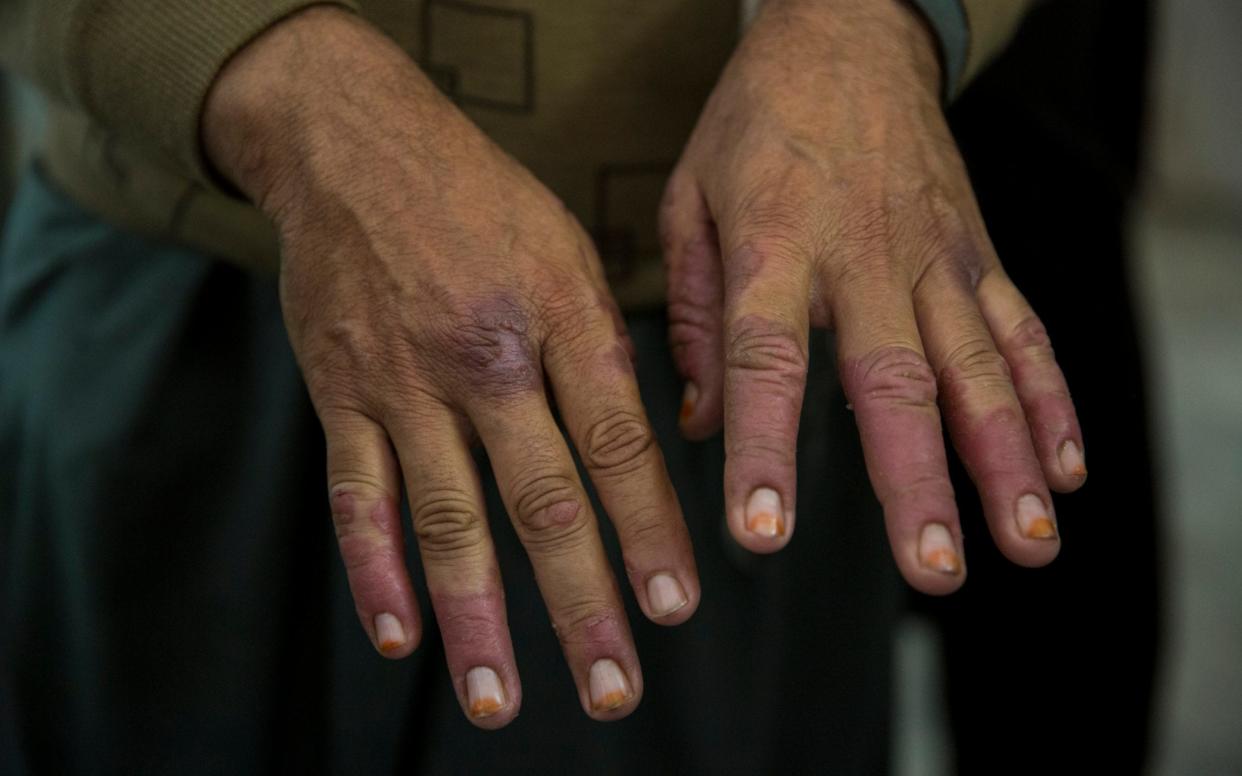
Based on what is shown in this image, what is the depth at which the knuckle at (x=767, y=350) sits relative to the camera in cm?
54

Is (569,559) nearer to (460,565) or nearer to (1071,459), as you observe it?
(460,565)

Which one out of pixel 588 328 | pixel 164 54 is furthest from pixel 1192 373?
pixel 164 54

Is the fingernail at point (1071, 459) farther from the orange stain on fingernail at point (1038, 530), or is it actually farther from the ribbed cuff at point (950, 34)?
the ribbed cuff at point (950, 34)

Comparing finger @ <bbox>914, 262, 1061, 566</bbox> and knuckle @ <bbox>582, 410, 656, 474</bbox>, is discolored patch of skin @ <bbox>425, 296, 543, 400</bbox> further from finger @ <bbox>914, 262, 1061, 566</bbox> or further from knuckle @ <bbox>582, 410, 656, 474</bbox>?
finger @ <bbox>914, 262, 1061, 566</bbox>

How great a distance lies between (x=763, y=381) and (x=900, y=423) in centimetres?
7

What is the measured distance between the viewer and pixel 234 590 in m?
0.70

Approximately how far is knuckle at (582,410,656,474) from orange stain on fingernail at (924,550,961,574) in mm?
149

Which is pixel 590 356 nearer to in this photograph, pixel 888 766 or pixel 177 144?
pixel 177 144

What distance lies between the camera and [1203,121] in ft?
8.18

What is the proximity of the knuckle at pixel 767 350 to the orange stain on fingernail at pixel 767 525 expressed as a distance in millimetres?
71

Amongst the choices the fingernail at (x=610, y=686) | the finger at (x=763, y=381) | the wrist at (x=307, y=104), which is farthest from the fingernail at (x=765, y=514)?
the wrist at (x=307, y=104)

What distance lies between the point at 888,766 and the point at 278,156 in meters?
0.68

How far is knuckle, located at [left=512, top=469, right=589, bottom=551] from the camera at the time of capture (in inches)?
21.5

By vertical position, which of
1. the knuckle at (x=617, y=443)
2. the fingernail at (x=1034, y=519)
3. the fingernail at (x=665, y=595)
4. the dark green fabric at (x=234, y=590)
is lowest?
the dark green fabric at (x=234, y=590)
